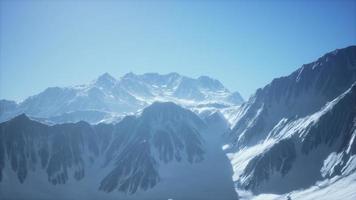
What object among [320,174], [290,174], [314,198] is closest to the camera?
[314,198]

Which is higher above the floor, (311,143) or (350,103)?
(350,103)

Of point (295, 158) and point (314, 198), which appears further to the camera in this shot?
point (295, 158)

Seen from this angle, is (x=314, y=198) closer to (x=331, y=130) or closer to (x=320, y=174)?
(x=320, y=174)

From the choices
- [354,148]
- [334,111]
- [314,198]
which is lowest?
[314,198]

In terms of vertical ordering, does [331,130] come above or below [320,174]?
above

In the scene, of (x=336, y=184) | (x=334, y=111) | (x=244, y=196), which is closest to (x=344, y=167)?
(x=336, y=184)

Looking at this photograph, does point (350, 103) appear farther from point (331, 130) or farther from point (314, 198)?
point (314, 198)

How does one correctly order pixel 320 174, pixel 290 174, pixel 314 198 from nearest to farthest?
pixel 314 198, pixel 320 174, pixel 290 174

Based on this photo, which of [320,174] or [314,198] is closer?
[314,198]

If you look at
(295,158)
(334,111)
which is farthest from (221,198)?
(334,111)
